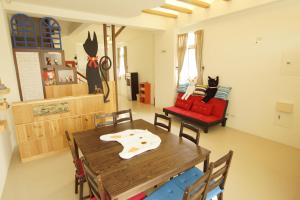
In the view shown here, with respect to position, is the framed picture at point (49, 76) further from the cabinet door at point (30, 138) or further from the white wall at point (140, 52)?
the white wall at point (140, 52)

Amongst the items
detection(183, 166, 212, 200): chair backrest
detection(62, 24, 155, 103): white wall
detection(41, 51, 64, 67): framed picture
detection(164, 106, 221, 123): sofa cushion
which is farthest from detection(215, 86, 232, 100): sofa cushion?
detection(41, 51, 64, 67): framed picture

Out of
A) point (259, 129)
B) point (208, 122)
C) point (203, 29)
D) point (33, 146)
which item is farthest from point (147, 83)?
point (33, 146)

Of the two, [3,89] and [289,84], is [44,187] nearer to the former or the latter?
[3,89]

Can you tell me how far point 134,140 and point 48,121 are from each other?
6.13 feet

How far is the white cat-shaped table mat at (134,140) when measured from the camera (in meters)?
1.76

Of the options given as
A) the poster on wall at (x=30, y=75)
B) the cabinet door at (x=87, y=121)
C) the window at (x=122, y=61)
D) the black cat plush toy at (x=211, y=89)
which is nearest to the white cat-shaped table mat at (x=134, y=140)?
the cabinet door at (x=87, y=121)

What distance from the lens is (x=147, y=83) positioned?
7020mm

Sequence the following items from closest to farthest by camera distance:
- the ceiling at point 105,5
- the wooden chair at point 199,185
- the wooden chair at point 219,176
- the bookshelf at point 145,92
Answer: the wooden chair at point 199,185 < the wooden chair at point 219,176 < the ceiling at point 105,5 < the bookshelf at point 145,92

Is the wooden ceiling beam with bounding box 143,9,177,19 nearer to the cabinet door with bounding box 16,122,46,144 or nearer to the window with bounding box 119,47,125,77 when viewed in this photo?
the cabinet door with bounding box 16,122,46,144

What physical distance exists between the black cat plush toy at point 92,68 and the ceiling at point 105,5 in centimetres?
62

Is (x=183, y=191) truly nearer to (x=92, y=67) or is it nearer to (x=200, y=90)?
(x=92, y=67)

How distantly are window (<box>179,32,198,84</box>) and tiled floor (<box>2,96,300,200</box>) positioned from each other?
2589 mm

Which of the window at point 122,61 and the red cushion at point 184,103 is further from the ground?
the window at point 122,61

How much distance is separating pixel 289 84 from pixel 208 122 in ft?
5.60
